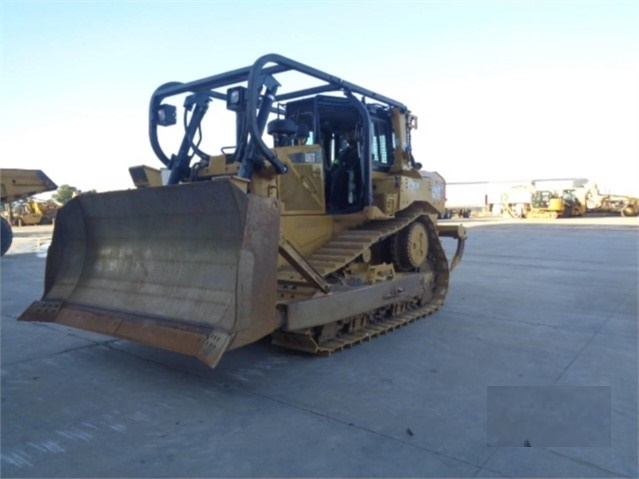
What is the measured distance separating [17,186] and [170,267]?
1263 cm

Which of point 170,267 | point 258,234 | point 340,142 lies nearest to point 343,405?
point 258,234

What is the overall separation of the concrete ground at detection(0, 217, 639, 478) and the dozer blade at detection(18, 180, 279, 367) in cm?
49

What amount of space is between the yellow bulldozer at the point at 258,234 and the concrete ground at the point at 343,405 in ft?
1.47

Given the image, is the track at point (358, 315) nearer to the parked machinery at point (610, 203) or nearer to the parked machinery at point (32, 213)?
the parked machinery at point (610, 203)

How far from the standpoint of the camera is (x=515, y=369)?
14.2 feet

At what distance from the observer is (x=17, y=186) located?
46.6 ft

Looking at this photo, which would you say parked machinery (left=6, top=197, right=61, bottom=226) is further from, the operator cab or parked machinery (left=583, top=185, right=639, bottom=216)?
parked machinery (left=583, top=185, right=639, bottom=216)

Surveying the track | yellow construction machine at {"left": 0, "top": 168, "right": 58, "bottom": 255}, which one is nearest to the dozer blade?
the track

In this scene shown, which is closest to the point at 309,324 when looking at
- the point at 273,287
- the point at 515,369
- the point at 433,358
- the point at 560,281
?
the point at 273,287

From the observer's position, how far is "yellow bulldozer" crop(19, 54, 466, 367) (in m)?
3.67

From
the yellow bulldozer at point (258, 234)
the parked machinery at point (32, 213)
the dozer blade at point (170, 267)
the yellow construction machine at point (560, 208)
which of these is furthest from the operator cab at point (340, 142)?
the parked machinery at point (32, 213)

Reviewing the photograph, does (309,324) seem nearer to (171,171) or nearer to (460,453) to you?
(460,453)

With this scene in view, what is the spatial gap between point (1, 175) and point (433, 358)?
551 inches

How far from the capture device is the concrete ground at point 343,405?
2.77 m
